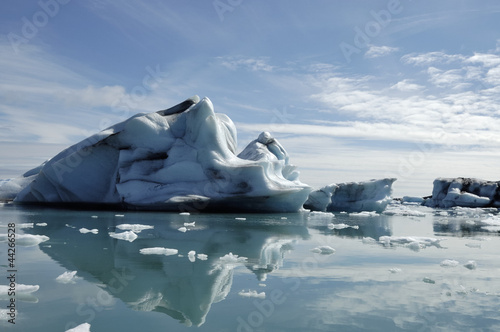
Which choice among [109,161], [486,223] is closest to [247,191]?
[109,161]

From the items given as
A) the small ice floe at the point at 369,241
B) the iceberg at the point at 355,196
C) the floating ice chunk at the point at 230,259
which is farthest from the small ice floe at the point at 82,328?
the iceberg at the point at 355,196

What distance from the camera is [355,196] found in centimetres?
2147

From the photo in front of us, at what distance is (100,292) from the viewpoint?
381cm

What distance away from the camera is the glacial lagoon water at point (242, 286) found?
3.17 meters

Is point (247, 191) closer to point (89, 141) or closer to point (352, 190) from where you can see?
point (89, 141)

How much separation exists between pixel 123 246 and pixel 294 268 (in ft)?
8.91

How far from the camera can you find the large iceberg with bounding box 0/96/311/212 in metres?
14.6

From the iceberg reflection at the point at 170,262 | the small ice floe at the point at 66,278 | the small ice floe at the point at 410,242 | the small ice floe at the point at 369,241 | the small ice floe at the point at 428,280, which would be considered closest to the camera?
the iceberg reflection at the point at 170,262

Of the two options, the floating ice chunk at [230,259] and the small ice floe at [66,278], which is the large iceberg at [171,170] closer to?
the floating ice chunk at [230,259]

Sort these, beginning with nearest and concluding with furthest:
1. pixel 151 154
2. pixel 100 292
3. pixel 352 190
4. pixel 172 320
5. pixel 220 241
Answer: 1. pixel 172 320
2. pixel 100 292
3. pixel 220 241
4. pixel 151 154
5. pixel 352 190

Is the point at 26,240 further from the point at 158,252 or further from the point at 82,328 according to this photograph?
the point at 82,328

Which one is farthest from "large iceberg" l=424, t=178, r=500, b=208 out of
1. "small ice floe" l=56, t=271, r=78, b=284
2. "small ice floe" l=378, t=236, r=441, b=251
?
"small ice floe" l=56, t=271, r=78, b=284

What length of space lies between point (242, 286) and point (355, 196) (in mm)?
18087

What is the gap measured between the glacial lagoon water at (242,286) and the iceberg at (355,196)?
12680 millimetres
